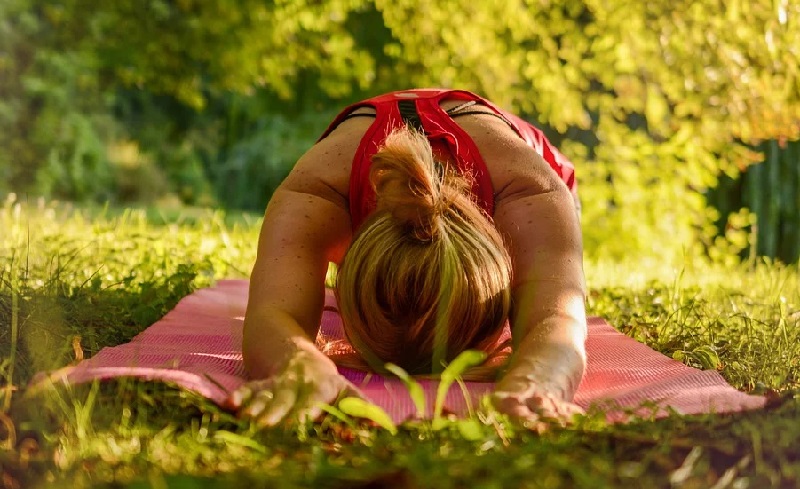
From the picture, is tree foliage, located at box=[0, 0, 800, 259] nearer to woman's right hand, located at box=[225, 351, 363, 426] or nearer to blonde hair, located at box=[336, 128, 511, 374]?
blonde hair, located at box=[336, 128, 511, 374]

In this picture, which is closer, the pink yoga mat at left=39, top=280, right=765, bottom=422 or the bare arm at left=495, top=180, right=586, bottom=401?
the pink yoga mat at left=39, top=280, right=765, bottom=422

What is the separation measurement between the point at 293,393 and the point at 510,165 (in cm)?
106

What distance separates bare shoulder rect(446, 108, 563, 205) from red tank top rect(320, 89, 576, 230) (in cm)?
3

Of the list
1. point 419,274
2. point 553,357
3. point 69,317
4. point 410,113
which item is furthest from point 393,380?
point 69,317

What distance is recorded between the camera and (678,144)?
7125mm

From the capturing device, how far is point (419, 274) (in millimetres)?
2014

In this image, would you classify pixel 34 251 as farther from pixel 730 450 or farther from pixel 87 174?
pixel 87 174

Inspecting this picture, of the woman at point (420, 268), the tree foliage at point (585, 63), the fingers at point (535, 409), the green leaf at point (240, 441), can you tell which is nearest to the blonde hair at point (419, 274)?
the woman at point (420, 268)

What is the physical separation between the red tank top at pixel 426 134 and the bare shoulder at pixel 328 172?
0.04 metres

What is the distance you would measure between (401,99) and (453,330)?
98 cm

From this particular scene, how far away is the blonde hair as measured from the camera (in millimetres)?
2021

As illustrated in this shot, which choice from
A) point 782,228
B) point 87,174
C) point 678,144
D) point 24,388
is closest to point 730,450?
point 24,388

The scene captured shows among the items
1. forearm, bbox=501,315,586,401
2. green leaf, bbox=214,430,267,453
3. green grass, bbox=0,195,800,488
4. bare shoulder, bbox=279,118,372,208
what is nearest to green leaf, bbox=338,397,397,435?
green grass, bbox=0,195,800,488

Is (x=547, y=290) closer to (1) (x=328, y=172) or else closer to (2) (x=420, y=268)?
(2) (x=420, y=268)
